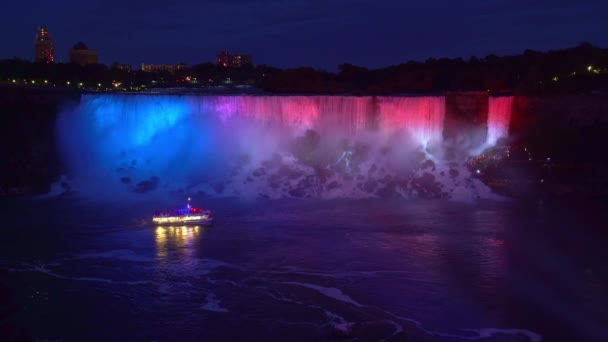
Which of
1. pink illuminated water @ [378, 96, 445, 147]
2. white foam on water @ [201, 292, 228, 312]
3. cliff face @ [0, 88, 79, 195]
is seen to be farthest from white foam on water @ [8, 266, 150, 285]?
pink illuminated water @ [378, 96, 445, 147]

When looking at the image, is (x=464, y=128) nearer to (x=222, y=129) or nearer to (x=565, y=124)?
(x=565, y=124)

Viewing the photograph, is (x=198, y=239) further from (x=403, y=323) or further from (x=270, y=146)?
(x=270, y=146)

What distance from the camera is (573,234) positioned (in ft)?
73.9

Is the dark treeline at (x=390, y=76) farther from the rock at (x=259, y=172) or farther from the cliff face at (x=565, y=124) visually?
the rock at (x=259, y=172)

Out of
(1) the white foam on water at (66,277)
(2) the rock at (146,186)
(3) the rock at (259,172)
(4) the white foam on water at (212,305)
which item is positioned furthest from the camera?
(3) the rock at (259,172)

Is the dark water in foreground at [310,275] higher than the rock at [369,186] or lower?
lower

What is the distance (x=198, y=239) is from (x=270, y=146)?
13.2m

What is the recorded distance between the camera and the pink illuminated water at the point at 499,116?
33500 mm

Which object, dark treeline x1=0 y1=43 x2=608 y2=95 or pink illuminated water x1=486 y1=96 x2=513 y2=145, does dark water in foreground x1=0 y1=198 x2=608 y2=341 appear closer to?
pink illuminated water x1=486 y1=96 x2=513 y2=145

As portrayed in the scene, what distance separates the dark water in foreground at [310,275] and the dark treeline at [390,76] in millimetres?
14767

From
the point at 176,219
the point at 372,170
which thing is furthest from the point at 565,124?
the point at 176,219

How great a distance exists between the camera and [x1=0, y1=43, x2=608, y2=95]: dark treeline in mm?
39938

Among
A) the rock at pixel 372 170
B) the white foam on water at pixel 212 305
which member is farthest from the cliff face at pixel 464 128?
the white foam on water at pixel 212 305

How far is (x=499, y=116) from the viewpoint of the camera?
33.6 meters
